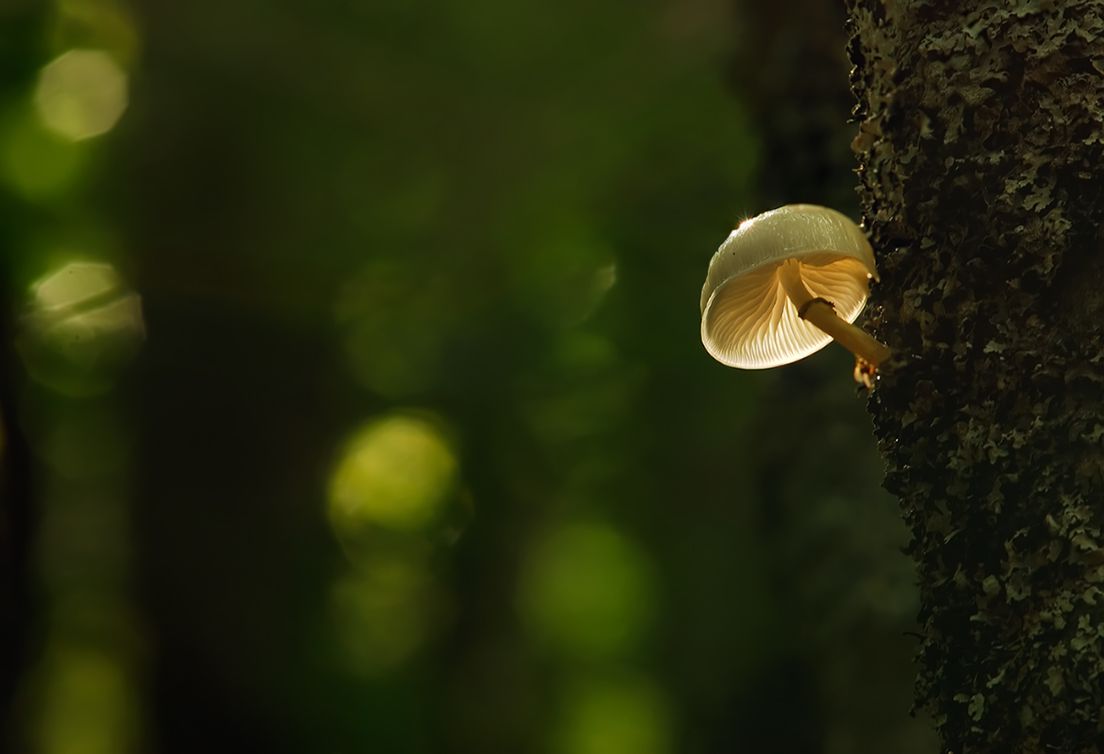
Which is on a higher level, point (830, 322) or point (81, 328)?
point (81, 328)

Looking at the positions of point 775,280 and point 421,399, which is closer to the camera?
point 775,280

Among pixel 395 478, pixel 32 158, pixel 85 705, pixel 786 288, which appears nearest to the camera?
pixel 786 288

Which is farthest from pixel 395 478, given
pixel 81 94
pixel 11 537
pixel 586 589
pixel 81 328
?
pixel 81 94

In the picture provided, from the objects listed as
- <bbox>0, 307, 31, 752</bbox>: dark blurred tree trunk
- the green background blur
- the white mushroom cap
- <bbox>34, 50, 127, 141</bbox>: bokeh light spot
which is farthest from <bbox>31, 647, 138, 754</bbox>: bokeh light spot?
the white mushroom cap

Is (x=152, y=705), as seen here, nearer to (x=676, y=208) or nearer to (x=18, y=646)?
(x=18, y=646)

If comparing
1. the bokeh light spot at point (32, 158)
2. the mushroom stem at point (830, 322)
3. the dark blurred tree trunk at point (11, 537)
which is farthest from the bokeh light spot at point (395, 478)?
the mushroom stem at point (830, 322)

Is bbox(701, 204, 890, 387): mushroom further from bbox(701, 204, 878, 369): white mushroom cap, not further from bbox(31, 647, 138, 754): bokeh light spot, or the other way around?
bbox(31, 647, 138, 754): bokeh light spot

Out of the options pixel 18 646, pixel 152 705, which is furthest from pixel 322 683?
pixel 18 646

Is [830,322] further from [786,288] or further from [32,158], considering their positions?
[32,158]
